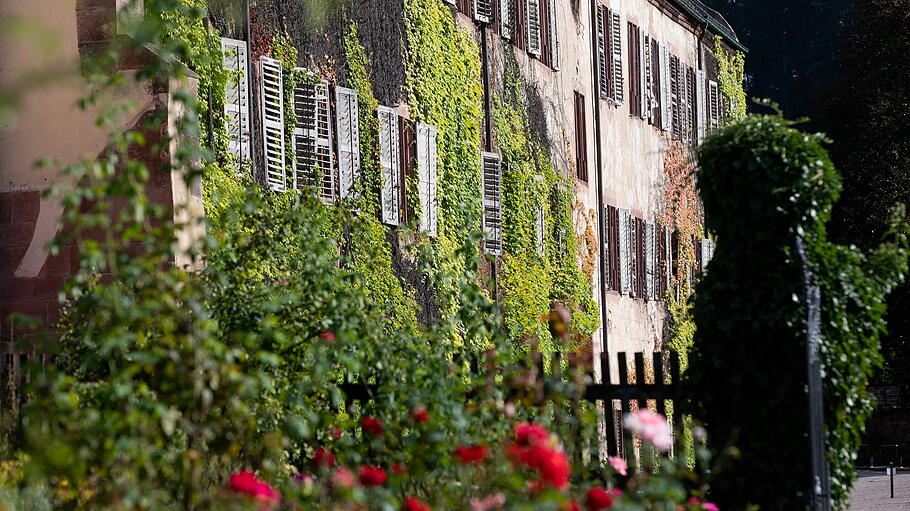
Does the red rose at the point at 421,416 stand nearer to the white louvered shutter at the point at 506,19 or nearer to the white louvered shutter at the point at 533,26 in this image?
the white louvered shutter at the point at 506,19

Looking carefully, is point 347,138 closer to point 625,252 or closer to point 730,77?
point 625,252

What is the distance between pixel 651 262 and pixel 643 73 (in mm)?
2949

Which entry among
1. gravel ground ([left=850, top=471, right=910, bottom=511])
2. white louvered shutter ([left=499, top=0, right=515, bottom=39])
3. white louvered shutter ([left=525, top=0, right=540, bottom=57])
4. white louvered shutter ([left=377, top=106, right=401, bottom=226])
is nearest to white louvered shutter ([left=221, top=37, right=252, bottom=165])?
white louvered shutter ([left=377, top=106, right=401, bottom=226])

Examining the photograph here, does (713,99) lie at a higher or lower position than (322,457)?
higher

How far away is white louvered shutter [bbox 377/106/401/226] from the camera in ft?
40.4

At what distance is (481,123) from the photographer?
15.1m

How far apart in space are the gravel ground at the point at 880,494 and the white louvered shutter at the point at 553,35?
6.43 metres

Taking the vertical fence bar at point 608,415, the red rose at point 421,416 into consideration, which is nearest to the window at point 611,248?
the vertical fence bar at point 608,415

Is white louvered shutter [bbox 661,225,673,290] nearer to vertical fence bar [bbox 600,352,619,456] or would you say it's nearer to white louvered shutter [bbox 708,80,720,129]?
white louvered shutter [bbox 708,80,720,129]

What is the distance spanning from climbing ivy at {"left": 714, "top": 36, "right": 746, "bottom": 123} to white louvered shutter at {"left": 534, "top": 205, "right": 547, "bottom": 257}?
9673 millimetres

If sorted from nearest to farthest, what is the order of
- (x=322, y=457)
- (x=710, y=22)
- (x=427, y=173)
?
1. (x=322, y=457)
2. (x=427, y=173)
3. (x=710, y=22)

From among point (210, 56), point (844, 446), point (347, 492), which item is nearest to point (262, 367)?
point (347, 492)

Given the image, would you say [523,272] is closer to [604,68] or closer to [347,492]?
[604,68]

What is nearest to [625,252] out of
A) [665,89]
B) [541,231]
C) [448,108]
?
[665,89]
